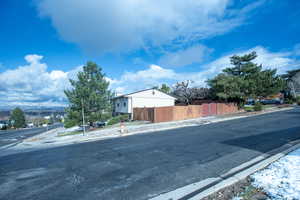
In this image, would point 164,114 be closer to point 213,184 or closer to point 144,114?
point 144,114

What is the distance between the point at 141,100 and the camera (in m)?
27.4

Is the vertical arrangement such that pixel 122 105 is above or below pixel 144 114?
above

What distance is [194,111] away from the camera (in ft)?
70.4

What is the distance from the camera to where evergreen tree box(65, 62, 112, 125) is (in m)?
17.0

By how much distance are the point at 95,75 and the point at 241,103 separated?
2416cm

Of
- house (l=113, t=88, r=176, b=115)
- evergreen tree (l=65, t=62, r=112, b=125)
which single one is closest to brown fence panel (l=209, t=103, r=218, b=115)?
house (l=113, t=88, r=176, b=115)

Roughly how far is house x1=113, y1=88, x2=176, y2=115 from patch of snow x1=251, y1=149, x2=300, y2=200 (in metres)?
22.9

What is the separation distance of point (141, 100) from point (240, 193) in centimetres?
2469

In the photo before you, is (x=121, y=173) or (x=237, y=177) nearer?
(x=237, y=177)

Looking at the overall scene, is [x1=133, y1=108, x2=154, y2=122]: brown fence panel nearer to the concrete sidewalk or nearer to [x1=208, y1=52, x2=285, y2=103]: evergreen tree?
the concrete sidewalk

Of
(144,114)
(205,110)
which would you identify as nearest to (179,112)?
(144,114)

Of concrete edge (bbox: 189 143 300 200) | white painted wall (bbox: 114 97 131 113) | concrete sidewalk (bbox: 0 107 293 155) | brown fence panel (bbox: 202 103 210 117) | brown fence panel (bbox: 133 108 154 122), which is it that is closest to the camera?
concrete edge (bbox: 189 143 300 200)

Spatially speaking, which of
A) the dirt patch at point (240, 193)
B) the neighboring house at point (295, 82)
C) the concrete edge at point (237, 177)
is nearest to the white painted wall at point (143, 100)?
the concrete edge at point (237, 177)

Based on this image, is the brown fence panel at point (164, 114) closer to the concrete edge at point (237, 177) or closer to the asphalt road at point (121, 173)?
the asphalt road at point (121, 173)
